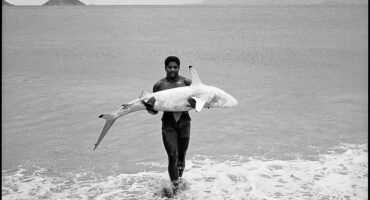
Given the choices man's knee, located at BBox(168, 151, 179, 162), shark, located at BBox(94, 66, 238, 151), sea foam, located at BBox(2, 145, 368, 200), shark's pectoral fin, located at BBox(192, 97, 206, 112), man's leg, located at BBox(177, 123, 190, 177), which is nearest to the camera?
shark's pectoral fin, located at BBox(192, 97, 206, 112)

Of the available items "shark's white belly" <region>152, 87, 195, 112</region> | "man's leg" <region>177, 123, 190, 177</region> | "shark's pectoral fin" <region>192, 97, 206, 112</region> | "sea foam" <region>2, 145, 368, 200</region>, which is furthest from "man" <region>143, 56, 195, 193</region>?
"sea foam" <region>2, 145, 368, 200</region>

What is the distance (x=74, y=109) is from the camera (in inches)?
442

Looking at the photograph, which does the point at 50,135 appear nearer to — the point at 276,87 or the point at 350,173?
the point at 350,173

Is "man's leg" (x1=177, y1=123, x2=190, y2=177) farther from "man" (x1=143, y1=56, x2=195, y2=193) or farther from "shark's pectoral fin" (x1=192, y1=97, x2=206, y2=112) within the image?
"shark's pectoral fin" (x1=192, y1=97, x2=206, y2=112)

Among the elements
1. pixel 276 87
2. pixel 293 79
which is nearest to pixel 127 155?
pixel 276 87

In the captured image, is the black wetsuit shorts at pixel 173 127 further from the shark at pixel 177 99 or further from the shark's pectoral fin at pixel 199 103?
the shark's pectoral fin at pixel 199 103

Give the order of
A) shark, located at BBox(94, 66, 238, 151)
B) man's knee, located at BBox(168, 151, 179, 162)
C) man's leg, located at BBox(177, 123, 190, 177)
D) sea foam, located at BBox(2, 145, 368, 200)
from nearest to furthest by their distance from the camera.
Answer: shark, located at BBox(94, 66, 238, 151)
man's knee, located at BBox(168, 151, 179, 162)
man's leg, located at BBox(177, 123, 190, 177)
sea foam, located at BBox(2, 145, 368, 200)

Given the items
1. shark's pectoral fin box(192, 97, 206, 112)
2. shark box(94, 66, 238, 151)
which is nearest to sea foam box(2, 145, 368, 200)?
shark box(94, 66, 238, 151)

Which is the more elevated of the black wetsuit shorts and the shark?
the shark

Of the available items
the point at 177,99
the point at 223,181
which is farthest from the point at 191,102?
the point at 223,181

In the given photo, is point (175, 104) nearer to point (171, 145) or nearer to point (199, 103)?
point (199, 103)

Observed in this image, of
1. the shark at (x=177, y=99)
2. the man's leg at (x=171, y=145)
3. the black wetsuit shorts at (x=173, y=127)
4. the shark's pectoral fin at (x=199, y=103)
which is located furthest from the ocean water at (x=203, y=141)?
the shark's pectoral fin at (x=199, y=103)

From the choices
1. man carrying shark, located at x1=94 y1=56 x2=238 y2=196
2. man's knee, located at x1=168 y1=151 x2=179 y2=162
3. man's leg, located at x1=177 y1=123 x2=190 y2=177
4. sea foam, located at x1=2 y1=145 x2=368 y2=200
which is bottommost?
sea foam, located at x1=2 y1=145 x2=368 y2=200

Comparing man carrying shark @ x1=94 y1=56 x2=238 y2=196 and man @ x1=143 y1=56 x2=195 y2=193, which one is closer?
man carrying shark @ x1=94 y1=56 x2=238 y2=196
